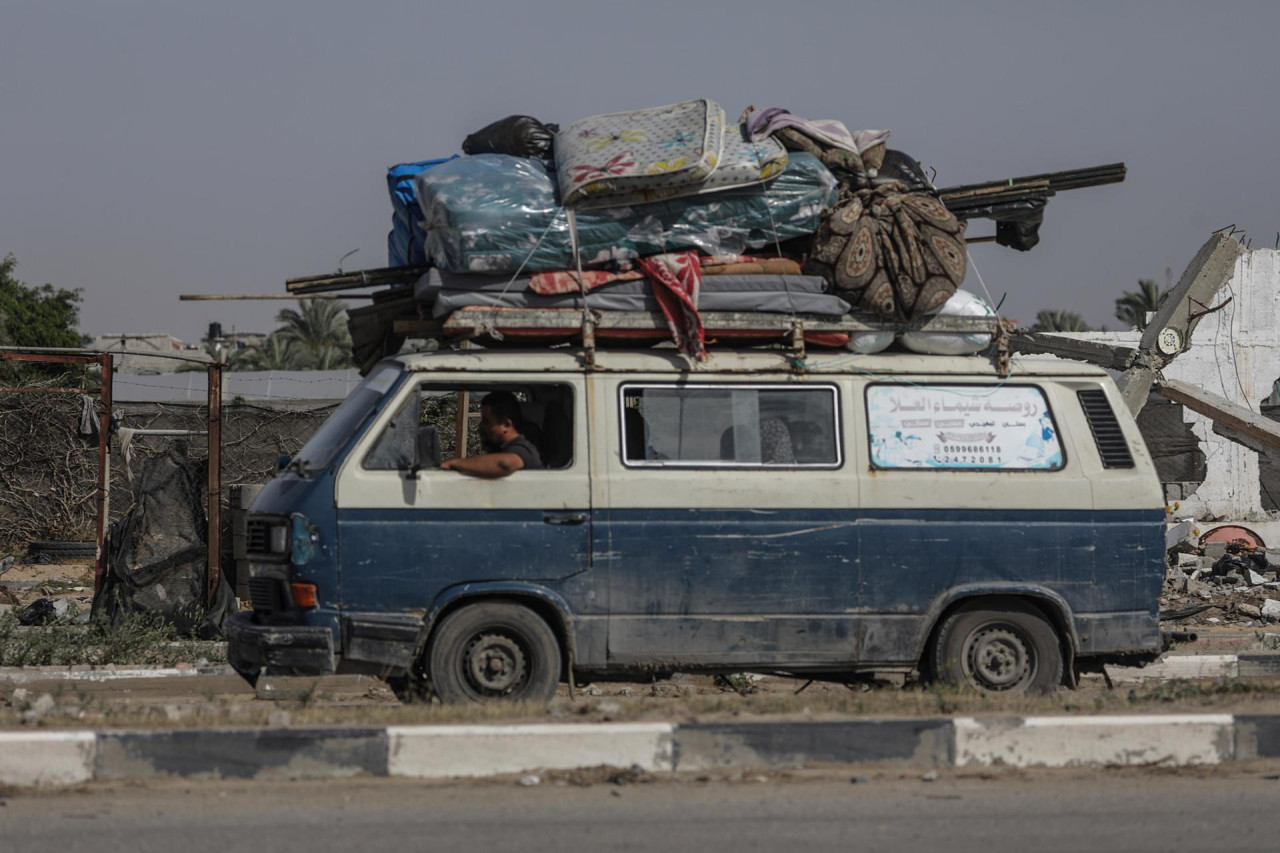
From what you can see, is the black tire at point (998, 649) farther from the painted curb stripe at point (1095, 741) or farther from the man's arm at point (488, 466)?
the man's arm at point (488, 466)

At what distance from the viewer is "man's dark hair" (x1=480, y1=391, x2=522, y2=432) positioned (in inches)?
278

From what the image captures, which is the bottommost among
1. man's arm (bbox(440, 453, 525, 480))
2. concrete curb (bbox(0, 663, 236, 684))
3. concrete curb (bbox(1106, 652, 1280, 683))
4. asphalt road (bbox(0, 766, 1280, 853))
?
asphalt road (bbox(0, 766, 1280, 853))

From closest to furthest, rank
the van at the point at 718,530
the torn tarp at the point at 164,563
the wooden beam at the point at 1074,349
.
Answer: the van at the point at 718,530, the wooden beam at the point at 1074,349, the torn tarp at the point at 164,563

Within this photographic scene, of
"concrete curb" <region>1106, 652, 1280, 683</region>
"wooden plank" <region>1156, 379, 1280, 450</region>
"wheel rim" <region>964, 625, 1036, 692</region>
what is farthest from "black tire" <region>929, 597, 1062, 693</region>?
"wooden plank" <region>1156, 379, 1280, 450</region>

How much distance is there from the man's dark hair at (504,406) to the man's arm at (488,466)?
36cm

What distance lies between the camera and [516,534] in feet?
21.9

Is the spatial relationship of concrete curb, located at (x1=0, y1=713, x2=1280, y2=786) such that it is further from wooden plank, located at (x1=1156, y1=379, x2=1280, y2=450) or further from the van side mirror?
wooden plank, located at (x1=1156, y1=379, x2=1280, y2=450)

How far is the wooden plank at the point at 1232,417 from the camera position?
13.7 meters

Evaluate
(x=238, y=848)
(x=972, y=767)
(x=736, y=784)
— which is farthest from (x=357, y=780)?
(x=972, y=767)

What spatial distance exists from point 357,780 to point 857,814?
76.4 inches

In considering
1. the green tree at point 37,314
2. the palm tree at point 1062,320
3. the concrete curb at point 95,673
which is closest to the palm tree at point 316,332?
the green tree at point 37,314

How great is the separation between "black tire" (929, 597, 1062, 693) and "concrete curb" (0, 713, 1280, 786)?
3.45ft

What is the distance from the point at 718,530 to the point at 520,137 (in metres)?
2.30

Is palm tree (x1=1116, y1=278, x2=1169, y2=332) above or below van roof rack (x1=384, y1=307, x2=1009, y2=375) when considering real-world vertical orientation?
above
